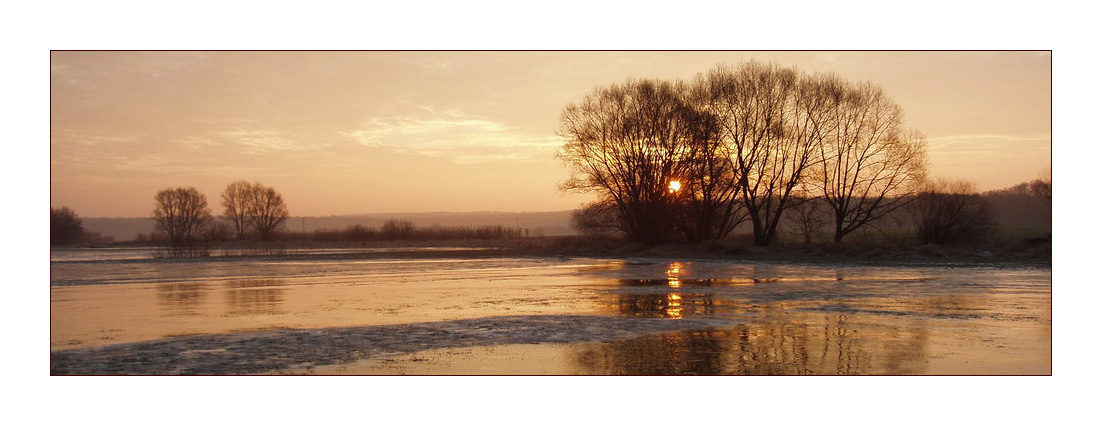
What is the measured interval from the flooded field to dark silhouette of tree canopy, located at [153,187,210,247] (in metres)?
29.3

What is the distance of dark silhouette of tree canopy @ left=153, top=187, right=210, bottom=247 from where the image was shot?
54.7 metres

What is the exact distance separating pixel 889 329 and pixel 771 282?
36.1 ft

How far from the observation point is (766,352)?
37.2 feet

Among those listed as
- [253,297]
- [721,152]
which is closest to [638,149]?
[721,152]

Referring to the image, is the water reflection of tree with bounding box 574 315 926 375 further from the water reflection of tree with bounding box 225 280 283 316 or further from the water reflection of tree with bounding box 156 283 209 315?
the water reflection of tree with bounding box 156 283 209 315

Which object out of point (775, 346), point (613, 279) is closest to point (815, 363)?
point (775, 346)

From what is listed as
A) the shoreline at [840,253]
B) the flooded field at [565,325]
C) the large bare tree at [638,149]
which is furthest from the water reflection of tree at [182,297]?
the large bare tree at [638,149]

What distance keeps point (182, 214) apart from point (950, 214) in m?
50.0

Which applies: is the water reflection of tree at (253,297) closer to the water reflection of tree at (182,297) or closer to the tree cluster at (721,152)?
the water reflection of tree at (182,297)

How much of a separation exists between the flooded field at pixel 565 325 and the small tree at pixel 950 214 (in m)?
12.6

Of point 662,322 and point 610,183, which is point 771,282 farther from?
point 610,183

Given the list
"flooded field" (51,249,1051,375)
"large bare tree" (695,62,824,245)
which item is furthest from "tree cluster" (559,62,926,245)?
"flooded field" (51,249,1051,375)

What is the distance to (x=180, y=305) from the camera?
1880 centimetres

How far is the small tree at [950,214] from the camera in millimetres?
38312
